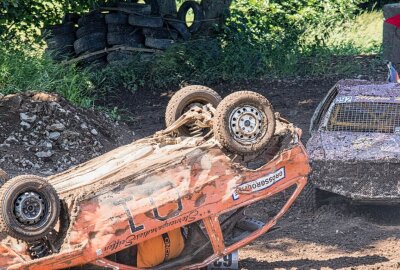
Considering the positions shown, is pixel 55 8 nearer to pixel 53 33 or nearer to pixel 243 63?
pixel 53 33

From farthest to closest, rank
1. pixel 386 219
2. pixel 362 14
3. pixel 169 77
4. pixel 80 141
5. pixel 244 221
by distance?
1. pixel 362 14
2. pixel 169 77
3. pixel 80 141
4. pixel 386 219
5. pixel 244 221

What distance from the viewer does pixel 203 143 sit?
867 centimetres

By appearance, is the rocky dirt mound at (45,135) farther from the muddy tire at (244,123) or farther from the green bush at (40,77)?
the muddy tire at (244,123)

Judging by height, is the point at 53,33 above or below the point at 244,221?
above

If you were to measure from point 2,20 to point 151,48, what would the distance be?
3125mm

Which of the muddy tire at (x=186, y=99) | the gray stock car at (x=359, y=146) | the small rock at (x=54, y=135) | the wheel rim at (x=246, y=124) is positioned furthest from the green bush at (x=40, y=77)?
the wheel rim at (x=246, y=124)

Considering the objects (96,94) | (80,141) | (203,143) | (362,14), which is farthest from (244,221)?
(362,14)

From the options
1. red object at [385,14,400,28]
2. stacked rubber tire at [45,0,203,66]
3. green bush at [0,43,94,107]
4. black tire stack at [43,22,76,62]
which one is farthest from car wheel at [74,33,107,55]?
red object at [385,14,400,28]

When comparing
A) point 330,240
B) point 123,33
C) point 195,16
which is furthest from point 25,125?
point 195,16

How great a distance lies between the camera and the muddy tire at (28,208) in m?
7.52

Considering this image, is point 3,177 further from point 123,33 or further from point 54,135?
point 123,33

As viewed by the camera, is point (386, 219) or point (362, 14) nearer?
point (386, 219)

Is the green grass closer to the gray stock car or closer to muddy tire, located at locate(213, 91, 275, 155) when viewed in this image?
the gray stock car

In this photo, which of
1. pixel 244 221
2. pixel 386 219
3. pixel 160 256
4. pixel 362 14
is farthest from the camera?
pixel 362 14
